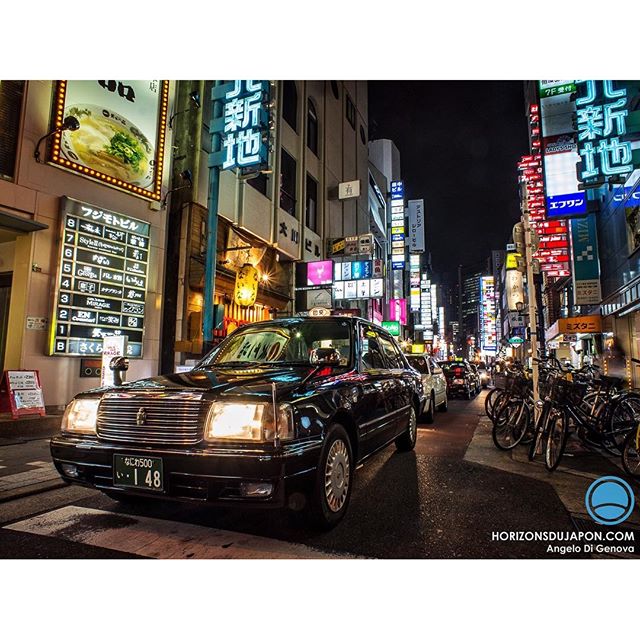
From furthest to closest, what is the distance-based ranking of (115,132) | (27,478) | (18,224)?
(115,132)
(18,224)
(27,478)

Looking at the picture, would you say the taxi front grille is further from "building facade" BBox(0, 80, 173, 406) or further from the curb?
"building facade" BBox(0, 80, 173, 406)

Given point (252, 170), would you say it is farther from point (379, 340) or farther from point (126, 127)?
point (379, 340)

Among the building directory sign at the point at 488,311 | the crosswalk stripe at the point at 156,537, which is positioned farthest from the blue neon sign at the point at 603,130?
the building directory sign at the point at 488,311

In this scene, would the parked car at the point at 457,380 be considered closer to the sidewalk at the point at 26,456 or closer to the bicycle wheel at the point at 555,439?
the bicycle wheel at the point at 555,439

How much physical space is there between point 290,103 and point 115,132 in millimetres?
11069

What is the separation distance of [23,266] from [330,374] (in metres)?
8.19

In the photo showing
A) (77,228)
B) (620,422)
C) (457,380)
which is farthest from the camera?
(457,380)

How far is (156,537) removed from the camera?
9.82 ft

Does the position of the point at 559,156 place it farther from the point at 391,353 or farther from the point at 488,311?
the point at 488,311

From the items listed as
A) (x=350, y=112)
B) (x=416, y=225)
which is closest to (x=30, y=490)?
(x=350, y=112)

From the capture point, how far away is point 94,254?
9672 mm

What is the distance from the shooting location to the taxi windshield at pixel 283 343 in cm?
413

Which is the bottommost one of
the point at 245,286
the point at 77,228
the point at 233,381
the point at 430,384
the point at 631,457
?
the point at 631,457

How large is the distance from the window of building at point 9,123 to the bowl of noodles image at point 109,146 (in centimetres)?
85
